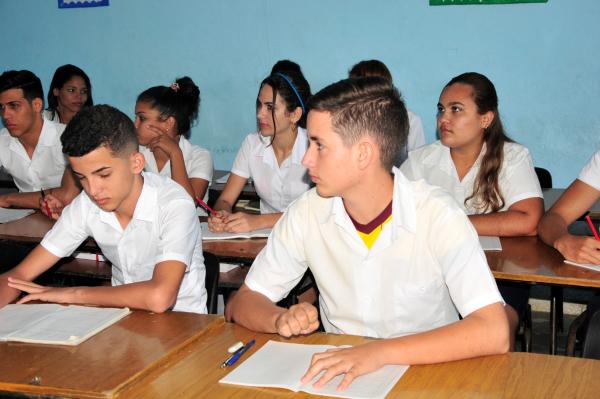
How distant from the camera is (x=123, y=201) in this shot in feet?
8.20

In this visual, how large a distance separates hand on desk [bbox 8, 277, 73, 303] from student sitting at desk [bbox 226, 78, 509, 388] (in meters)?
0.53

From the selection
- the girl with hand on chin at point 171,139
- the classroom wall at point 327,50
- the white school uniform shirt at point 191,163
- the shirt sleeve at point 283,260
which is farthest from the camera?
the classroom wall at point 327,50

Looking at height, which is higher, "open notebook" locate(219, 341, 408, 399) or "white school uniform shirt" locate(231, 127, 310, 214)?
"white school uniform shirt" locate(231, 127, 310, 214)

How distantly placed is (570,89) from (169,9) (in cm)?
264

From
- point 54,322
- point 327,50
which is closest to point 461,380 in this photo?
point 54,322

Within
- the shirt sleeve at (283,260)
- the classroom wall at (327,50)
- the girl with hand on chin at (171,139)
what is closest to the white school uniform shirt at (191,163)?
the girl with hand on chin at (171,139)

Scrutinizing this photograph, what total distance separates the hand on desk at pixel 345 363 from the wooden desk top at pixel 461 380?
0.20 ft

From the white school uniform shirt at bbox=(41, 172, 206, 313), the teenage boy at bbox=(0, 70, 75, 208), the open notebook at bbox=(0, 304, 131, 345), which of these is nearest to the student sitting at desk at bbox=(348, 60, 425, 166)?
the teenage boy at bbox=(0, 70, 75, 208)

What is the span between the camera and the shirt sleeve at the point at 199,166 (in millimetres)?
4145

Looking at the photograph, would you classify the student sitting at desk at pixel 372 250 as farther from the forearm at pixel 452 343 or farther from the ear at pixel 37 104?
the ear at pixel 37 104

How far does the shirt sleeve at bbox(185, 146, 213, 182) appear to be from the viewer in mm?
4145

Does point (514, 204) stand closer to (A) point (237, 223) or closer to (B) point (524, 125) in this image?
(A) point (237, 223)

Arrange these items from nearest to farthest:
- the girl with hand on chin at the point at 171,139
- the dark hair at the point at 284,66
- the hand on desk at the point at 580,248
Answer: the hand on desk at the point at 580,248 < the girl with hand on chin at the point at 171,139 < the dark hair at the point at 284,66

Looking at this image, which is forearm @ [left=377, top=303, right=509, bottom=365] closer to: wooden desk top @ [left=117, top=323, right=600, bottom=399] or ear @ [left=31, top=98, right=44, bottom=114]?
wooden desk top @ [left=117, top=323, right=600, bottom=399]
